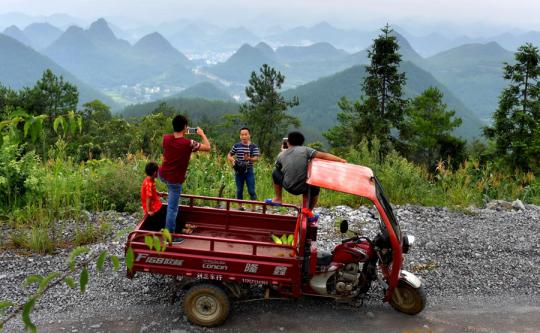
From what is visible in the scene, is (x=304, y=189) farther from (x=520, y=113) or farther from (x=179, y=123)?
(x=520, y=113)

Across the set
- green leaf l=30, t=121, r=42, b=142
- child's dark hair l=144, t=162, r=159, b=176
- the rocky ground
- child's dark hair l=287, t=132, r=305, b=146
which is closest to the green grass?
the rocky ground

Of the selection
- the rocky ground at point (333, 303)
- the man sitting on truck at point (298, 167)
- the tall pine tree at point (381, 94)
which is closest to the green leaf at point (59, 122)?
the rocky ground at point (333, 303)

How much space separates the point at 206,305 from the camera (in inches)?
224

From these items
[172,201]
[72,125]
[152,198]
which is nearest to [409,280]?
[172,201]

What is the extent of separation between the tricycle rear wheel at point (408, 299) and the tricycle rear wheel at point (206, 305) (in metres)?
2.21

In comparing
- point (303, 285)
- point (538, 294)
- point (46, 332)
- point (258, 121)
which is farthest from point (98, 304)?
point (258, 121)

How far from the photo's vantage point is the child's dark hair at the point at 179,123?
6.00m

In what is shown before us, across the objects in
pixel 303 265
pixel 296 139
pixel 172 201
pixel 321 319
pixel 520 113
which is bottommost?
pixel 321 319

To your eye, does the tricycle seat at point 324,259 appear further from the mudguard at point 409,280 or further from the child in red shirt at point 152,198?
the child in red shirt at point 152,198

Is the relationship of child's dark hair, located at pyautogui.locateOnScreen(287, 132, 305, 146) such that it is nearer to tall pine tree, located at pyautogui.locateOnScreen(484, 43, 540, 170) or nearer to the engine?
the engine

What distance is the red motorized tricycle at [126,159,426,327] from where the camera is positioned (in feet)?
18.0

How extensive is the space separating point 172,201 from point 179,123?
1.05 metres

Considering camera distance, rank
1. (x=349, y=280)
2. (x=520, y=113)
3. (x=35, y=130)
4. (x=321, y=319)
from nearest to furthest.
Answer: (x=35, y=130), (x=349, y=280), (x=321, y=319), (x=520, y=113)

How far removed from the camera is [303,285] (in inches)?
230
